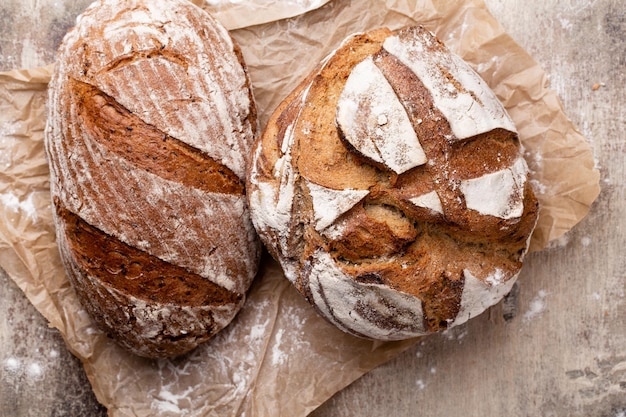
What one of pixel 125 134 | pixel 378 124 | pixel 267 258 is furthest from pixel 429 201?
pixel 125 134

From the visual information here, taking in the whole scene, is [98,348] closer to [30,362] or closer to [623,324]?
[30,362]

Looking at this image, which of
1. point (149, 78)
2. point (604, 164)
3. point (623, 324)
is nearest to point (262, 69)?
point (149, 78)

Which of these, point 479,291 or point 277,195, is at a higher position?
point 277,195

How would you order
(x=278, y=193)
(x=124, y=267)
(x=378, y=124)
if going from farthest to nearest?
(x=124, y=267), (x=278, y=193), (x=378, y=124)

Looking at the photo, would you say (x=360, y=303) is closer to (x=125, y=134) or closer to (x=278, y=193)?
(x=278, y=193)

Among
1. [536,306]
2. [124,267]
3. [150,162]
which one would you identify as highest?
[150,162]

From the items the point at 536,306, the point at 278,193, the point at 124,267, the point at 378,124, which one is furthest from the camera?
the point at 536,306

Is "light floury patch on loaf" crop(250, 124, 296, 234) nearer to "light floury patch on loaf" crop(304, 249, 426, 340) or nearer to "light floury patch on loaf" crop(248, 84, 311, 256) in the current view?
"light floury patch on loaf" crop(248, 84, 311, 256)
